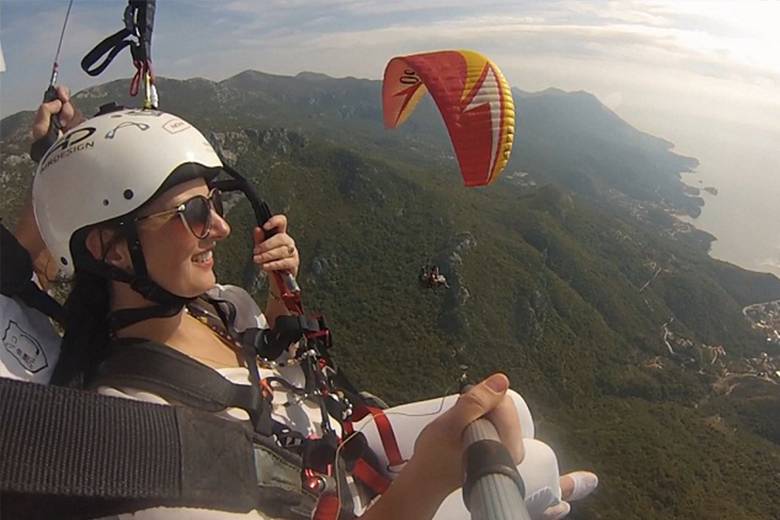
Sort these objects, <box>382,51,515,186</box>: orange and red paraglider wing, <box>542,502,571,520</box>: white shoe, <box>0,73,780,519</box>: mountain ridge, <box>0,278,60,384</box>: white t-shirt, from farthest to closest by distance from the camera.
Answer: <box>0,73,780,519</box>: mountain ridge, <box>382,51,515,186</box>: orange and red paraglider wing, <box>542,502,571,520</box>: white shoe, <box>0,278,60,384</box>: white t-shirt

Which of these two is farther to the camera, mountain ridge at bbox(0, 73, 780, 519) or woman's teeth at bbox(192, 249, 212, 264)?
mountain ridge at bbox(0, 73, 780, 519)

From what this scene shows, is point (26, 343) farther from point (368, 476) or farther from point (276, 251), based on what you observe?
point (368, 476)

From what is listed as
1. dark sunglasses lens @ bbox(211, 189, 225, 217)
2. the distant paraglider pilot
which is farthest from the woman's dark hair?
the distant paraglider pilot

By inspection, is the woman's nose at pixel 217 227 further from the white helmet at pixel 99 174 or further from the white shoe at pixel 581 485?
the white shoe at pixel 581 485

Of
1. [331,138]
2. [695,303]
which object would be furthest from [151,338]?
[331,138]

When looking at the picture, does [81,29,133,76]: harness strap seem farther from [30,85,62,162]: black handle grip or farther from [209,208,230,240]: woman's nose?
[209,208,230,240]: woman's nose

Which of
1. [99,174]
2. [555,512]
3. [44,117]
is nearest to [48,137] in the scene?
[44,117]
